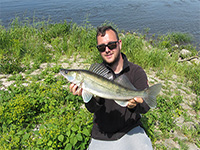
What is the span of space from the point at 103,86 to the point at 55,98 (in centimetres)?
267

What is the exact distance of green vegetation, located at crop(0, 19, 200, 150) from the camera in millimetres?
3377

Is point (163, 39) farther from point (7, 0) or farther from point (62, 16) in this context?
point (7, 0)

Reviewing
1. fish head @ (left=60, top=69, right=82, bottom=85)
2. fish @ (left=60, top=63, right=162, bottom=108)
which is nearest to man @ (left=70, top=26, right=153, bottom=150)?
fish @ (left=60, top=63, right=162, bottom=108)

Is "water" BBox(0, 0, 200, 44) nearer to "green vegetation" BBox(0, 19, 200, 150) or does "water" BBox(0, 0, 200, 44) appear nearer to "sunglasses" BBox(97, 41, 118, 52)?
"green vegetation" BBox(0, 19, 200, 150)

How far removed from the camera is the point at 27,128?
3.80m

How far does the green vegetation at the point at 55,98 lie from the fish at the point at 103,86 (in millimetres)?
1273

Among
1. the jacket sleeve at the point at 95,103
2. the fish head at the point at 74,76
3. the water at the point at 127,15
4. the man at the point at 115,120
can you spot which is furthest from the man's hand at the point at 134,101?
the water at the point at 127,15

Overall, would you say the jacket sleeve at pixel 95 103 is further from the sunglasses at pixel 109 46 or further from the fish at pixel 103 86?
the sunglasses at pixel 109 46

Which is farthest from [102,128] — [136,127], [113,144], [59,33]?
[59,33]

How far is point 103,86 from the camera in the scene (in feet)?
7.96

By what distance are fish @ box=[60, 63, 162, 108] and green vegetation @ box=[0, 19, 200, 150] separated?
127cm

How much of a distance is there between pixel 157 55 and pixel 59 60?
186 inches

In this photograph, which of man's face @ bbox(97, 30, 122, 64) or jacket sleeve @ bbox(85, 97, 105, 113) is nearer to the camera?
jacket sleeve @ bbox(85, 97, 105, 113)

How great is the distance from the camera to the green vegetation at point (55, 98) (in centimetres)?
338
